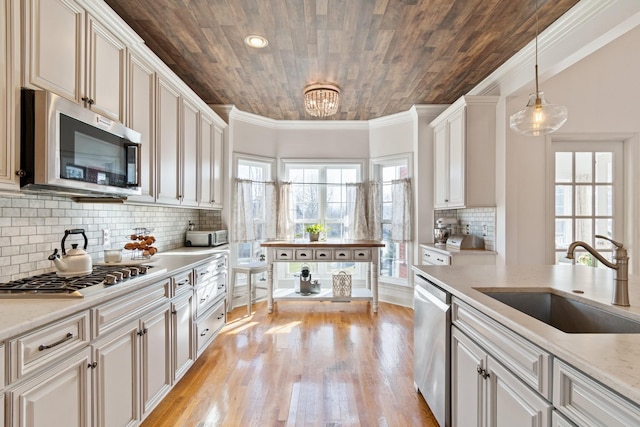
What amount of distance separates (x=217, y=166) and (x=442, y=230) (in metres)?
3.00

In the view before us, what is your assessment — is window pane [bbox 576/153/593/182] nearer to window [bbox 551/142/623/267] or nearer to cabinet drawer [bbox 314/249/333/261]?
window [bbox 551/142/623/267]

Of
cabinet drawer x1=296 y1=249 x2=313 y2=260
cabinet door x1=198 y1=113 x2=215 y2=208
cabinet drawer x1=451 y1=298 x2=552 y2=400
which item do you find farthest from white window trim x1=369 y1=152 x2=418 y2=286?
cabinet drawer x1=451 y1=298 x2=552 y2=400

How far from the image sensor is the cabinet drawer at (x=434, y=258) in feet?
11.1

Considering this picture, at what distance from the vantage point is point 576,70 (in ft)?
10.8

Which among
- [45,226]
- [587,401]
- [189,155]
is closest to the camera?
[587,401]

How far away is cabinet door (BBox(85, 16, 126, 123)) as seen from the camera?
1750 millimetres

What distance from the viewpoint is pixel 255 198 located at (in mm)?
4508

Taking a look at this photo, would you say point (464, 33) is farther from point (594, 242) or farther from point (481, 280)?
point (594, 242)

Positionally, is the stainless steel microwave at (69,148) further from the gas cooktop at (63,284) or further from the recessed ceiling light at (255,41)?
the recessed ceiling light at (255,41)

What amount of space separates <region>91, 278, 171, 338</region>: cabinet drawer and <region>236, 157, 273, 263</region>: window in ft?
7.94

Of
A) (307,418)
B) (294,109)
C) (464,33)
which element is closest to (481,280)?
(307,418)

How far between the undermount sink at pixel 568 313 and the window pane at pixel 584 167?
8.21ft

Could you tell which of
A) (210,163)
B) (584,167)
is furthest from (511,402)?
(210,163)

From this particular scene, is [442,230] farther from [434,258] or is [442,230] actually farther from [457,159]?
[457,159]
